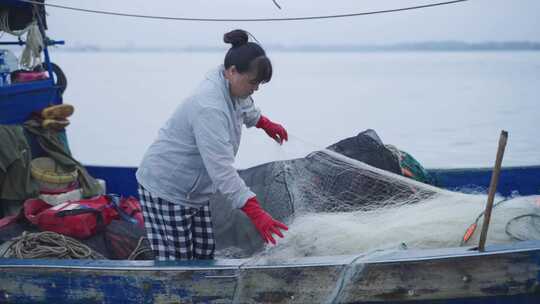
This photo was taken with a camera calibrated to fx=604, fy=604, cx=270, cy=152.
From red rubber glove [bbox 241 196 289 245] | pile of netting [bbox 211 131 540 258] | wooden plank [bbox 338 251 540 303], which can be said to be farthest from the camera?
pile of netting [bbox 211 131 540 258]

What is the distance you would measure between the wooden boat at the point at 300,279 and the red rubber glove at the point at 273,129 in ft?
3.36

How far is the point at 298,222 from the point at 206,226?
19.7 inches

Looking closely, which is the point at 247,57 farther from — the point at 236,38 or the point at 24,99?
the point at 24,99

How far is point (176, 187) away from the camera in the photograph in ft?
9.52

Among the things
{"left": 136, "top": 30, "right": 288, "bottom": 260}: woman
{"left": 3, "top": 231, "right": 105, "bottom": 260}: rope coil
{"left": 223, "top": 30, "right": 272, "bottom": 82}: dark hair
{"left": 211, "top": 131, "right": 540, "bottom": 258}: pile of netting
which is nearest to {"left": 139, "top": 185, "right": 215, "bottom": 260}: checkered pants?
{"left": 136, "top": 30, "right": 288, "bottom": 260}: woman

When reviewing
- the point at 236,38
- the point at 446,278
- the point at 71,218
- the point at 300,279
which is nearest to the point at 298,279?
the point at 300,279

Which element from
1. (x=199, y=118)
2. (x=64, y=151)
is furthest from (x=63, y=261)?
(x=64, y=151)

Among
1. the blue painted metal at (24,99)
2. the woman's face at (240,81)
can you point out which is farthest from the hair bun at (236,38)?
the blue painted metal at (24,99)

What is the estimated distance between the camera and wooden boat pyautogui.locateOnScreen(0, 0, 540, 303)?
246cm

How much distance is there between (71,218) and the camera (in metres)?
3.70

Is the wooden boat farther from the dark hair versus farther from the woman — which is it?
the dark hair

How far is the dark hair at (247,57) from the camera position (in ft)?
8.68

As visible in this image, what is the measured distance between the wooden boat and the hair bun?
99 cm

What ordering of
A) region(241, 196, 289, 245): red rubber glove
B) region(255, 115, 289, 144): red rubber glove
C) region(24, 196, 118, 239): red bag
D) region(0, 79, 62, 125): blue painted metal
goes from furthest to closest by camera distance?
1. region(0, 79, 62, 125): blue painted metal
2. region(24, 196, 118, 239): red bag
3. region(255, 115, 289, 144): red rubber glove
4. region(241, 196, 289, 245): red rubber glove
